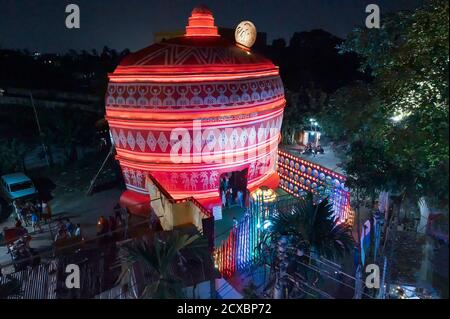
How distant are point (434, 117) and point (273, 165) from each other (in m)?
8.62

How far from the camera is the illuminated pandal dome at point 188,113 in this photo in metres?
10.6

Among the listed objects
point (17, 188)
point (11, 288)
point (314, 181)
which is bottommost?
point (17, 188)

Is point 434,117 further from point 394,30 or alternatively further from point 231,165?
point 231,165

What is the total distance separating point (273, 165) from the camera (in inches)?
555

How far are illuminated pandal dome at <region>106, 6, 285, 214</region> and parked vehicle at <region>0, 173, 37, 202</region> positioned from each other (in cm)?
545

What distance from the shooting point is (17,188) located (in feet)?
48.4

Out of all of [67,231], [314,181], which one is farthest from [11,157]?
[314,181]

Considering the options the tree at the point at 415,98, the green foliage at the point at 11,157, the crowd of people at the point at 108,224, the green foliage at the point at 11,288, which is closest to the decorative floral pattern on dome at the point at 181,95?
the crowd of people at the point at 108,224

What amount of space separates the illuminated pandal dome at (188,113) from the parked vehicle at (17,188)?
17.9 feet

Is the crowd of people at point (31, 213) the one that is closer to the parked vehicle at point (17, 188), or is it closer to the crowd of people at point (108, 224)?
the parked vehicle at point (17, 188)

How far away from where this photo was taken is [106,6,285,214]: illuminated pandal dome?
34.7 feet

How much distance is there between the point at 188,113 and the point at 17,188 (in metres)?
9.01

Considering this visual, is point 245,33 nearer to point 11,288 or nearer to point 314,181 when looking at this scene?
point 314,181
